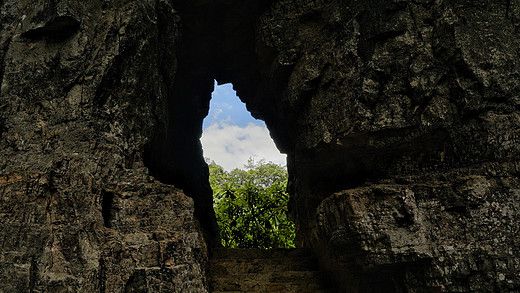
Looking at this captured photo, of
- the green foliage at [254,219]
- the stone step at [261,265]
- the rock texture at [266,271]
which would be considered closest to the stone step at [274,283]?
the rock texture at [266,271]

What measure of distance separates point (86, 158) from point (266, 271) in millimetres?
3652

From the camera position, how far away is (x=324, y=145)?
5867 mm

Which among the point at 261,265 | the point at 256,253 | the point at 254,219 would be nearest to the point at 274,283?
the point at 261,265

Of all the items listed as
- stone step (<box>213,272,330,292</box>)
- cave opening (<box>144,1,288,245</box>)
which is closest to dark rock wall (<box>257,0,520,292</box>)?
stone step (<box>213,272,330,292</box>)

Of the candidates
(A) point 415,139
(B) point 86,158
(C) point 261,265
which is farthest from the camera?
(C) point 261,265

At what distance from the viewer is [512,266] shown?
412 cm

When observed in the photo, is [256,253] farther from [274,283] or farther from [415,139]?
[415,139]

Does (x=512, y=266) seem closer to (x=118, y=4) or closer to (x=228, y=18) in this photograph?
(x=118, y=4)

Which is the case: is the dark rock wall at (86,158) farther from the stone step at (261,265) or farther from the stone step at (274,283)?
the stone step at (261,265)

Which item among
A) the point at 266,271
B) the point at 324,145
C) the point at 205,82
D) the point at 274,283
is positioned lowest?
the point at 274,283

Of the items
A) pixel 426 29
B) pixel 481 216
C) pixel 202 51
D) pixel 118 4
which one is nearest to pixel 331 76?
pixel 426 29

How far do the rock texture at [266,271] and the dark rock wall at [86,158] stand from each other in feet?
5.62

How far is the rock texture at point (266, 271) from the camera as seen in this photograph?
20.1 ft

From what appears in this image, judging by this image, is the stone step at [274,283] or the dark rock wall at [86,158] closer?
the dark rock wall at [86,158]
